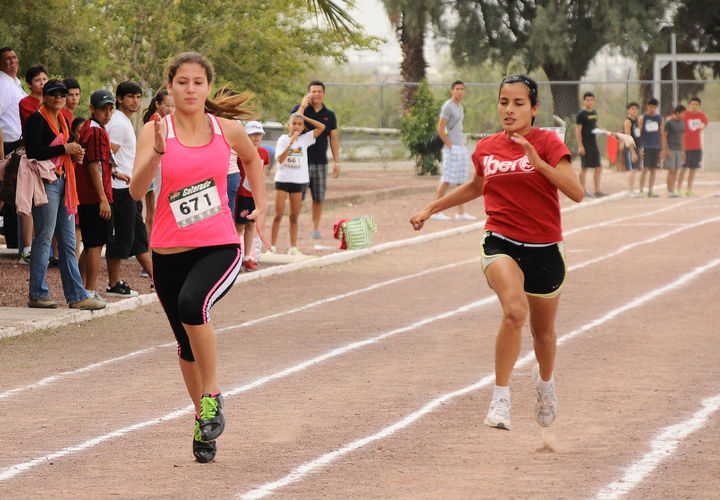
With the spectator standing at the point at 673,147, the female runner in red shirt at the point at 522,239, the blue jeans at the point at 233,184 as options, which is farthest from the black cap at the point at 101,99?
the spectator standing at the point at 673,147

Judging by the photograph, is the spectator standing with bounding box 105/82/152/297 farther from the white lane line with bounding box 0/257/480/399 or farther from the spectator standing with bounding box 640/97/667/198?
the spectator standing with bounding box 640/97/667/198

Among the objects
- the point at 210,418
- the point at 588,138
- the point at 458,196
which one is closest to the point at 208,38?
the point at 588,138

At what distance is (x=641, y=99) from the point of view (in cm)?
4222

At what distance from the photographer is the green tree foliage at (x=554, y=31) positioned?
4000cm

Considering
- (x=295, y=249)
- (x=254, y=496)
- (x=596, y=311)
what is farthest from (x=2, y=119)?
(x=254, y=496)

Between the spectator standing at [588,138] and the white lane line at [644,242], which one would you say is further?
the spectator standing at [588,138]

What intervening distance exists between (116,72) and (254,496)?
16.4 meters

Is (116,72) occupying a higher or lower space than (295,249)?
higher

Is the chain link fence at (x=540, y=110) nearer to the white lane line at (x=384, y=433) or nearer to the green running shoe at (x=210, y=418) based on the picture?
the white lane line at (x=384, y=433)

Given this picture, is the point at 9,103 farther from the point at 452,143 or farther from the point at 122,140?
the point at 452,143

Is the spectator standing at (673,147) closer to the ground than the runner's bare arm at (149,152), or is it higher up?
closer to the ground

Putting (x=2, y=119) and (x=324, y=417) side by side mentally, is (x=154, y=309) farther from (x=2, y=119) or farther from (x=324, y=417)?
(x=324, y=417)

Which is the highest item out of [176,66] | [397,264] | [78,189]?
[176,66]

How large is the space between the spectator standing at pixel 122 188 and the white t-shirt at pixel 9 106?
1.97 metres
